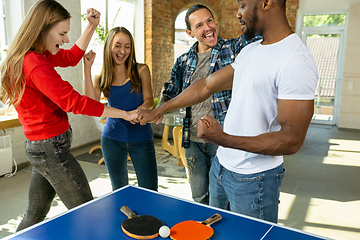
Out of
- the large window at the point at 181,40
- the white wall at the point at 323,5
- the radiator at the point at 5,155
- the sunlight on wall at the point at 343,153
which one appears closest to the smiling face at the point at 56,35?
the radiator at the point at 5,155

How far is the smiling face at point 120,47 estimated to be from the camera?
2227 millimetres

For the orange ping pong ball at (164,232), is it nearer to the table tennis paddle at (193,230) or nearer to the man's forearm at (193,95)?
the table tennis paddle at (193,230)

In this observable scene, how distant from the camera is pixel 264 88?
1188 millimetres

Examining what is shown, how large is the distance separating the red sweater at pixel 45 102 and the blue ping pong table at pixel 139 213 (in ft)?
1.91

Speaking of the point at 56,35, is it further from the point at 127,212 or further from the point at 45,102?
the point at 127,212

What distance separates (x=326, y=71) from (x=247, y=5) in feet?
24.8

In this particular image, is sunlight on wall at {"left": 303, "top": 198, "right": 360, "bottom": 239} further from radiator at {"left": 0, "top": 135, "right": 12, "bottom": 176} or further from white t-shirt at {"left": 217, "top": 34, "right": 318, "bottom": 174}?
radiator at {"left": 0, "top": 135, "right": 12, "bottom": 176}

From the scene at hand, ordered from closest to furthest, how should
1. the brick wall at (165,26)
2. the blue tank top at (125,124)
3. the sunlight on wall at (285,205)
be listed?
the blue tank top at (125,124) → the sunlight on wall at (285,205) → the brick wall at (165,26)

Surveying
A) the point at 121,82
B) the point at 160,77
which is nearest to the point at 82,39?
the point at 121,82

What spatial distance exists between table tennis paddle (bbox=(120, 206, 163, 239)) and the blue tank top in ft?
3.56

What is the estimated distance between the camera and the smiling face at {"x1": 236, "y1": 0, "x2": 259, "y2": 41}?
1.18 meters

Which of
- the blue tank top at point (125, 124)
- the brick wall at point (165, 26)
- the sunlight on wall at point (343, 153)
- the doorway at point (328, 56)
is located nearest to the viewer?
the blue tank top at point (125, 124)

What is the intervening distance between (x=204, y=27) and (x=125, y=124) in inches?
33.8

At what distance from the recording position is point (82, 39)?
2102mm
